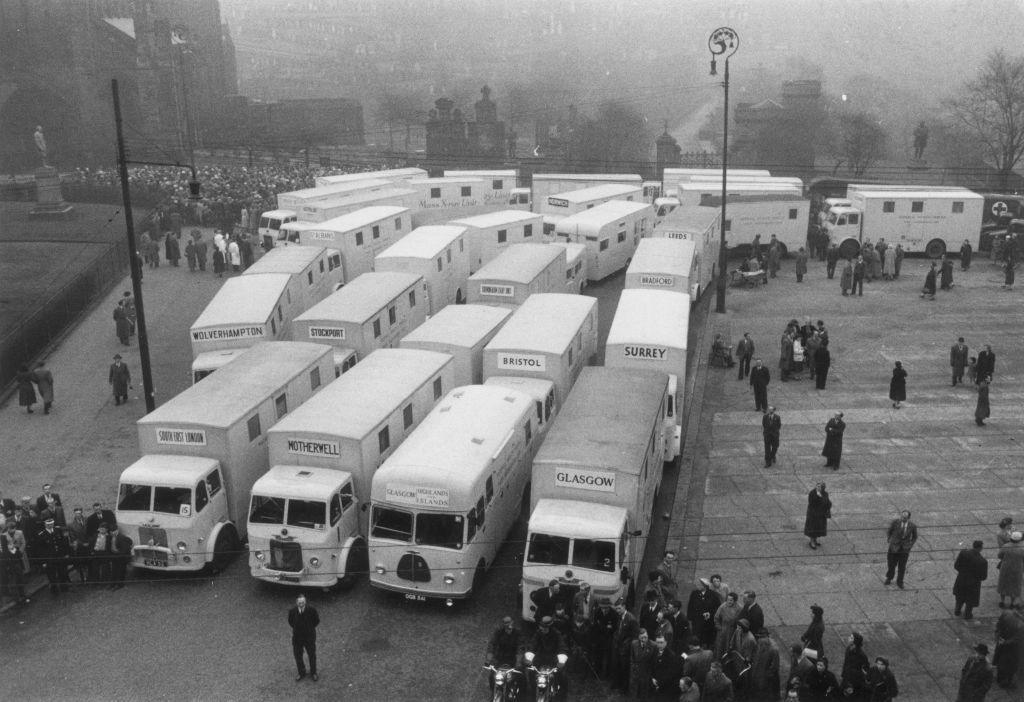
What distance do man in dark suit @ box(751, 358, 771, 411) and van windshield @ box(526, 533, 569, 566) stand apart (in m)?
10.9

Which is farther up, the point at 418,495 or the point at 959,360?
the point at 418,495

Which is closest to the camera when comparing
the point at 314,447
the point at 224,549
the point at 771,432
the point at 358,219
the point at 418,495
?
the point at 418,495

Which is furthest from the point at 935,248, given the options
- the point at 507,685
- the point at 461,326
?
the point at 507,685

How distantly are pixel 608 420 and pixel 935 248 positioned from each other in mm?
30105

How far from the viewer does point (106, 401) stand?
1047 inches

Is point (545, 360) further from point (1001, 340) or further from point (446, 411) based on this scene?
point (1001, 340)

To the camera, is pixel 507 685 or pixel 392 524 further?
pixel 392 524

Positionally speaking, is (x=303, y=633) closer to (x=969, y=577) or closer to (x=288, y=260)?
(x=969, y=577)

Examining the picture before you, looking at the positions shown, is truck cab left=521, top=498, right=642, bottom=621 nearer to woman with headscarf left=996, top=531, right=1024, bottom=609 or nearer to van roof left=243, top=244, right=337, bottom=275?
woman with headscarf left=996, top=531, right=1024, bottom=609

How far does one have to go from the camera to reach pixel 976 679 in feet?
38.7

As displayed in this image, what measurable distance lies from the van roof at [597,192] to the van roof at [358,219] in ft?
26.0

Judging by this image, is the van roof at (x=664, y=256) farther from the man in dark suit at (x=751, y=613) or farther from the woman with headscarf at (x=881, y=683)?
the woman with headscarf at (x=881, y=683)

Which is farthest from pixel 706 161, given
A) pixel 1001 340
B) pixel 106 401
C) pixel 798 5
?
pixel 798 5

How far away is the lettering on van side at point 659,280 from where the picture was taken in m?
28.5
